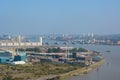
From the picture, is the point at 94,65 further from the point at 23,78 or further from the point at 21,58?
the point at 23,78

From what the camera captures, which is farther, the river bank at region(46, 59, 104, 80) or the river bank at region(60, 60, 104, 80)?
the river bank at region(60, 60, 104, 80)

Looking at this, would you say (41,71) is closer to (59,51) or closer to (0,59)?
(0,59)

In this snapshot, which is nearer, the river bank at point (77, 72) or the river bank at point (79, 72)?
the river bank at point (77, 72)

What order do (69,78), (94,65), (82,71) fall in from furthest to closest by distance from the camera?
(94,65), (82,71), (69,78)

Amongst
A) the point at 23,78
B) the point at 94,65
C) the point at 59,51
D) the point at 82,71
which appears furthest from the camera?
the point at 59,51

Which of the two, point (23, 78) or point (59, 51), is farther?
point (59, 51)

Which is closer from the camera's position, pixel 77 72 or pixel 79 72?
pixel 77 72

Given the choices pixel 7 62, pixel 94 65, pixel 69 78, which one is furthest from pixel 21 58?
pixel 69 78

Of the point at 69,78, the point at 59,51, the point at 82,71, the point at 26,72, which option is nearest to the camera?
the point at 69,78

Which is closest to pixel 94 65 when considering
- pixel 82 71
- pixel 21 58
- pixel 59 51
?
pixel 82 71
